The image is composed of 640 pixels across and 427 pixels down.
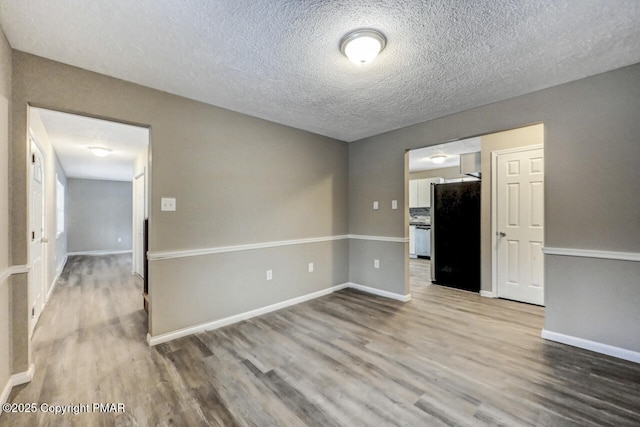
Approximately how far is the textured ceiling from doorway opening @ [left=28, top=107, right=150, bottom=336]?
0.71m

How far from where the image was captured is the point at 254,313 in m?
3.16

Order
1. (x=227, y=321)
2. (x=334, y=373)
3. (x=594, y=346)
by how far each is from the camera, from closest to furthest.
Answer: (x=334, y=373) < (x=594, y=346) < (x=227, y=321)

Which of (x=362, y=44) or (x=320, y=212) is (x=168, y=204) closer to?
(x=320, y=212)

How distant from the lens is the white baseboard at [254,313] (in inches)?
99.8

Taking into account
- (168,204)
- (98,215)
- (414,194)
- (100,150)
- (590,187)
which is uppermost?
(100,150)

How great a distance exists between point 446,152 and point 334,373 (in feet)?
15.9

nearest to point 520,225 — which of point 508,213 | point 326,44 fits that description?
point 508,213

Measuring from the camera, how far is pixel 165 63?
2049 millimetres

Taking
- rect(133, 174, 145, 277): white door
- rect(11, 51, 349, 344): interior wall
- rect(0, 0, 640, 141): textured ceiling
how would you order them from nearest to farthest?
rect(0, 0, 640, 141): textured ceiling, rect(11, 51, 349, 344): interior wall, rect(133, 174, 145, 277): white door

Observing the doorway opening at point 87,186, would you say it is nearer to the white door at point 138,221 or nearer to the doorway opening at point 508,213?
the white door at point 138,221

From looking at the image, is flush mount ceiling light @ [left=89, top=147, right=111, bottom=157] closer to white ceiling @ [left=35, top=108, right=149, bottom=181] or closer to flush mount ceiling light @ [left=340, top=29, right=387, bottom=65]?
white ceiling @ [left=35, top=108, right=149, bottom=181]

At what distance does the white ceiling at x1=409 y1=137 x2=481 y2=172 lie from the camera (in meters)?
4.76

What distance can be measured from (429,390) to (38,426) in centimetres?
233

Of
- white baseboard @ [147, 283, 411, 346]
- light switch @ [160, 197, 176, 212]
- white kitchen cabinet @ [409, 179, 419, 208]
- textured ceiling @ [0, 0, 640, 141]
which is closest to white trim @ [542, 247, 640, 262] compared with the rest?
textured ceiling @ [0, 0, 640, 141]
